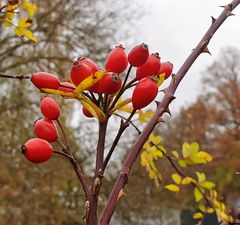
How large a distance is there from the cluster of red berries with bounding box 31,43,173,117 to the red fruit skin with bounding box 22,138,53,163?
61 millimetres

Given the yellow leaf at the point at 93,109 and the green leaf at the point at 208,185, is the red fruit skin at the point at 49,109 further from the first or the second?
the green leaf at the point at 208,185

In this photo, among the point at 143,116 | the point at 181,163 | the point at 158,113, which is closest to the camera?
the point at 158,113

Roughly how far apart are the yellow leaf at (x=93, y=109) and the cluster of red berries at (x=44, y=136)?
0.15 feet

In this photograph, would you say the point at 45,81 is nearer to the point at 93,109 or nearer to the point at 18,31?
the point at 93,109

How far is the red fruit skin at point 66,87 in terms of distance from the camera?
1.76 feet

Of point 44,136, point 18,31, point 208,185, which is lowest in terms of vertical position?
point 208,185

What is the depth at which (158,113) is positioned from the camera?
1.58 ft

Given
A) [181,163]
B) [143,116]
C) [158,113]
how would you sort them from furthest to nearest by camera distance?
[181,163] < [143,116] < [158,113]

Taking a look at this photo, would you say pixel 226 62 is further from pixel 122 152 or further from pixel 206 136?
pixel 122 152

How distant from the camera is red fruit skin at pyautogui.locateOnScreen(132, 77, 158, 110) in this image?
19.5 inches

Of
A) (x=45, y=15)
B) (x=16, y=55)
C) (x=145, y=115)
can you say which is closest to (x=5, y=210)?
(x=16, y=55)

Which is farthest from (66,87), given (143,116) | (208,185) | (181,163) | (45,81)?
(208,185)

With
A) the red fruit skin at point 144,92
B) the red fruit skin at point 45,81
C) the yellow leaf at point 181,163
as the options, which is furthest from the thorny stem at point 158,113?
the yellow leaf at point 181,163

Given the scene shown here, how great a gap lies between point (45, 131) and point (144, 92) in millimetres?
112
